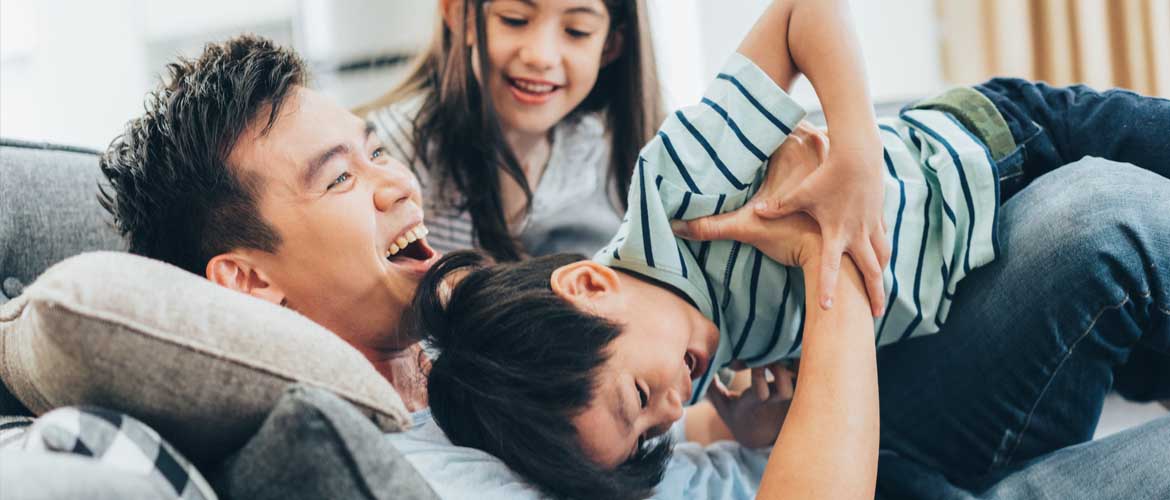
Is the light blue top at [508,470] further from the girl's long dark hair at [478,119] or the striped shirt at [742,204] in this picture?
the girl's long dark hair at [478,119]

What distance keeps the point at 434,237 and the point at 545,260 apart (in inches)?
22.2

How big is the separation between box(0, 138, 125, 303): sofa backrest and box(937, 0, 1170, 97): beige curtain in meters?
2.39

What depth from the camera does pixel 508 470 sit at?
910mm

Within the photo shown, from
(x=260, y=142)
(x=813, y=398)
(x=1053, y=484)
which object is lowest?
(x=1053, y=484)

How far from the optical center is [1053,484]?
3.16 feet

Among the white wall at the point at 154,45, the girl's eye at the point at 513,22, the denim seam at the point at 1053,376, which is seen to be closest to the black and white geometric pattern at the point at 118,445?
the denim seam at the point at 1053,376

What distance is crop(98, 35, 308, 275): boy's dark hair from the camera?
3.34 ft

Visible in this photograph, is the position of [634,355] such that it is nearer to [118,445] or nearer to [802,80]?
[118,445]

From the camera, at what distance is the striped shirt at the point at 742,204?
1.01 metres

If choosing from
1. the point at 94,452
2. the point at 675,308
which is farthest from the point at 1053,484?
the point at 94,452

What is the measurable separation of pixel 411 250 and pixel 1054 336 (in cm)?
74

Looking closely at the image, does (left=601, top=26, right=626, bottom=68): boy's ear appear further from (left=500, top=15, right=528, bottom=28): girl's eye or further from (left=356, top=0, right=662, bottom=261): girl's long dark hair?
(left=500, top=15, right=528, bottom=28): girl's eye

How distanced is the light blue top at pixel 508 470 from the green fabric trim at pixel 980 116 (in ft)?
1.50

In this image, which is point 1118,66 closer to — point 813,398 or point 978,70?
point 978,70
